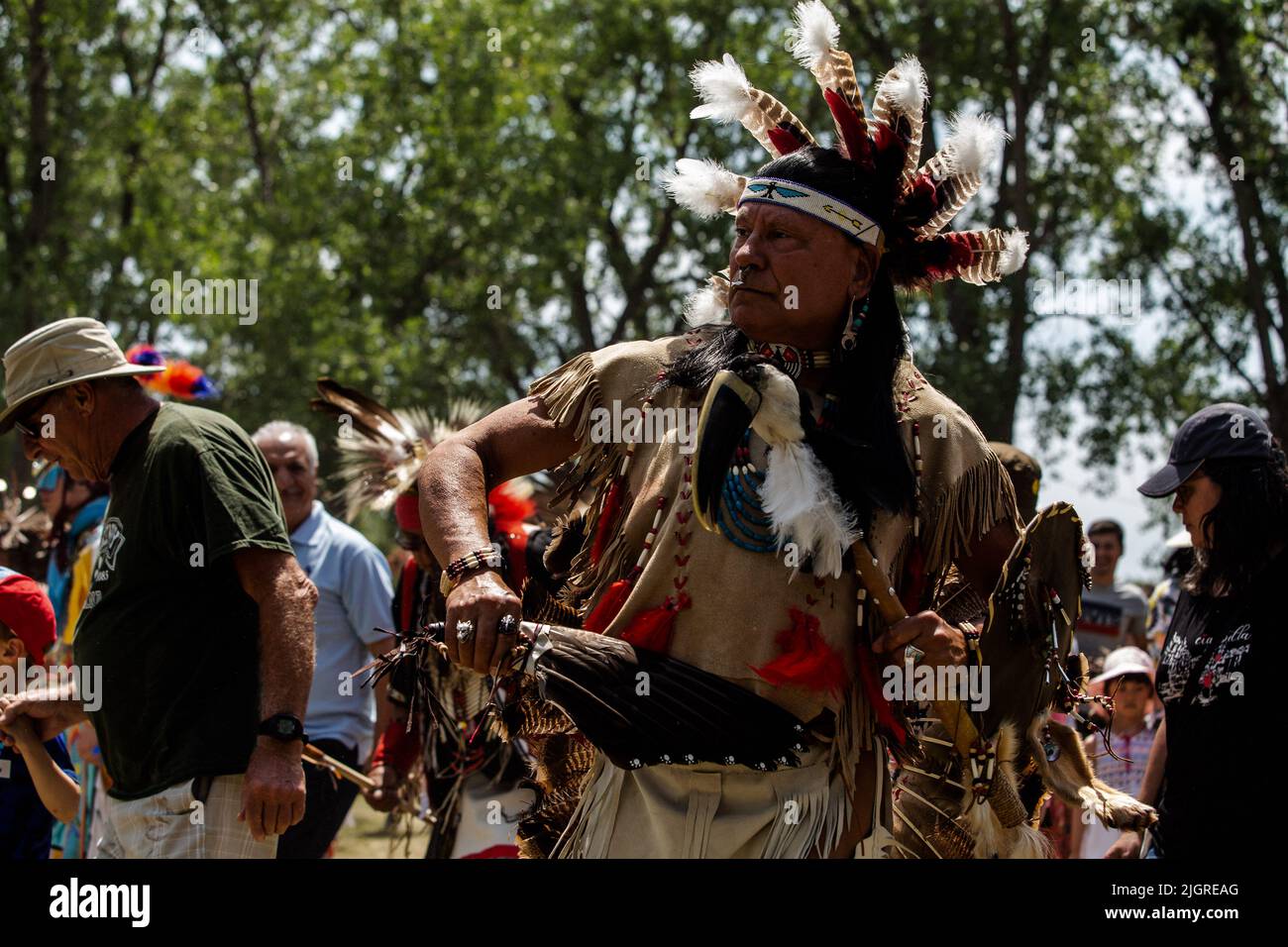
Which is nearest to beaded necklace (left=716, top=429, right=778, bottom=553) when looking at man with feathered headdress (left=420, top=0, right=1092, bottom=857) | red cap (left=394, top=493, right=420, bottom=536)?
man with feathered headdress (left=420, top=0, right=1092, bottom=857)

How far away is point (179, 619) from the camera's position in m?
3.56

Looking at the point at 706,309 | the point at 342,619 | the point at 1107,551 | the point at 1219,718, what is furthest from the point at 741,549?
the point at 1107,551

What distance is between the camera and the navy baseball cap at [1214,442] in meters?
4.17

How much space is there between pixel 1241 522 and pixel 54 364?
3.07 m

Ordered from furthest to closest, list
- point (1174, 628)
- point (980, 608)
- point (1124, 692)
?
point (1124, 692) → point (1174, 628) → point (980, 608)

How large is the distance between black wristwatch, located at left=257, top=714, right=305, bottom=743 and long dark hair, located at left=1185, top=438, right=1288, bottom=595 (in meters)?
2.42

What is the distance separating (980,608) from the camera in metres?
3.60

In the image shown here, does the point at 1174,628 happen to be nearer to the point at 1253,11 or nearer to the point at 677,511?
the point at 677,511

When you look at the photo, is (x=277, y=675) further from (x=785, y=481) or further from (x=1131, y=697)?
(x=1131, y=697)

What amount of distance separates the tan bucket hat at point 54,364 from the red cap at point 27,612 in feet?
1.92

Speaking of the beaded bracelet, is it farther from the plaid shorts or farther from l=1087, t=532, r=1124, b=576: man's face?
l=1087, t=532, r=1124, b=576: man's face

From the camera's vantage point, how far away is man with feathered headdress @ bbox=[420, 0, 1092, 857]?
9.60ft
